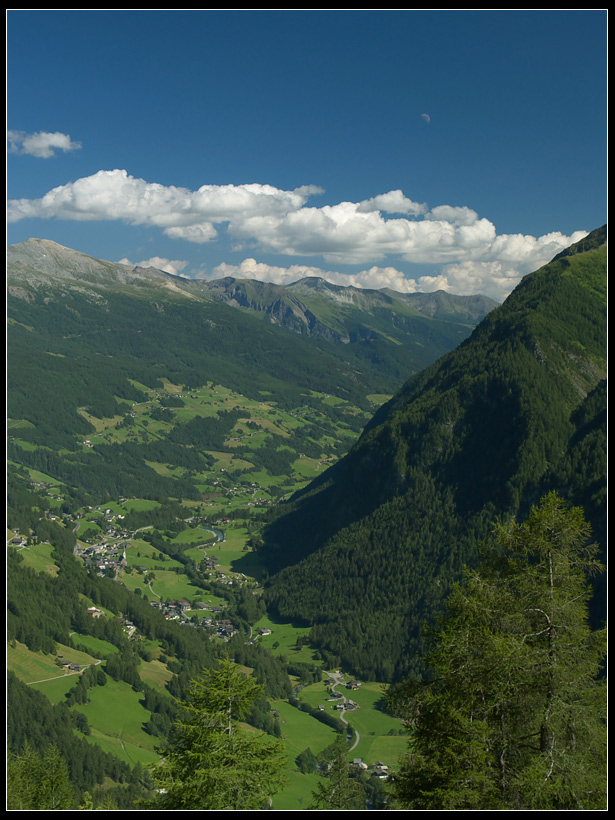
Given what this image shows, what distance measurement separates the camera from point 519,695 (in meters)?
18.6

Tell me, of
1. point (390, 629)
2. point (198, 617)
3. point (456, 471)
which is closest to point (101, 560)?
point (198, 617)

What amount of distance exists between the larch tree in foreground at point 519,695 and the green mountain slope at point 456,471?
90.9 m

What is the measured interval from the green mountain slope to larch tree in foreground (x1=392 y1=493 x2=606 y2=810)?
298 ft

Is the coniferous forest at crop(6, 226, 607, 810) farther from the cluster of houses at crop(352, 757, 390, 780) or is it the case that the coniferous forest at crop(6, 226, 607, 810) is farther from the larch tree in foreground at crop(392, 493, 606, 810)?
the cluster of houses at crop(352, 757, 390, 780)

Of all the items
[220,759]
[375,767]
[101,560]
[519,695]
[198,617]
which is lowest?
[198,617]

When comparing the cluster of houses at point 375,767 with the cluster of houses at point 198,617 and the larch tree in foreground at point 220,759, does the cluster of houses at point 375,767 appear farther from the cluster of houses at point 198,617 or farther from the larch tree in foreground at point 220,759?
the larch tree in foreground at point 220,759

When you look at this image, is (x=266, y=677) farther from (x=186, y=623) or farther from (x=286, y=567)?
(x=286, y=567)

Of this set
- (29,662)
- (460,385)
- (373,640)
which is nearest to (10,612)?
(29,662)

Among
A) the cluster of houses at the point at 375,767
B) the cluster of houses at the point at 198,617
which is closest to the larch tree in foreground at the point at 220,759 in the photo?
the cluster of houses at the point at 375,767

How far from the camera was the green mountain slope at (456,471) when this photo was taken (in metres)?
126

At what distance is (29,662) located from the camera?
365 ft

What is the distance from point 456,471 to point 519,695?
134 m

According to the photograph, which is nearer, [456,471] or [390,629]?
[390,629]

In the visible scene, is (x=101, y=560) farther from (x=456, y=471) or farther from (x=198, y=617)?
(x=456, y=471)
